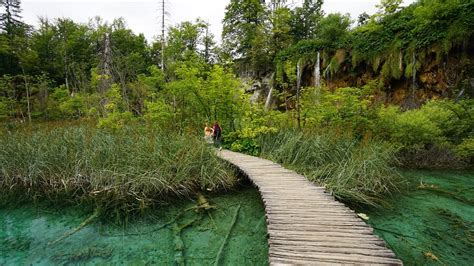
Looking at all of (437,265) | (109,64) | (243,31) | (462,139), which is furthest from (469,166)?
(243,31)

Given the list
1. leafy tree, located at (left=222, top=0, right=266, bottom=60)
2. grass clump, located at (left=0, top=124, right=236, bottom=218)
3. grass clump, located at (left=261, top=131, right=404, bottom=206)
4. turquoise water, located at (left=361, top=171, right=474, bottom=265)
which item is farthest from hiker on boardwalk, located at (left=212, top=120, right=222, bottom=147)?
leafy tree, located at (left=222, top=0, right=266, bottom=60)

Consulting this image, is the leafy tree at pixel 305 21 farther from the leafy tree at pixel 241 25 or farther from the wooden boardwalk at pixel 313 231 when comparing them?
the wooden boardwalk at pixel 313 231

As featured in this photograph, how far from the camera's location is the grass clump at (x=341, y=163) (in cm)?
476

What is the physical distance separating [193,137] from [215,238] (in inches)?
104

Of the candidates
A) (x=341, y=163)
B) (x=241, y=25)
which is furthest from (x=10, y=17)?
(x=341, y=163)

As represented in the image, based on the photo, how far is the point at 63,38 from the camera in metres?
24.3

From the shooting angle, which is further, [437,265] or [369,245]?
[437,265]

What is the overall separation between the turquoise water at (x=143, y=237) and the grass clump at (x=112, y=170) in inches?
14.4

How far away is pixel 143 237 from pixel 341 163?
4.16m

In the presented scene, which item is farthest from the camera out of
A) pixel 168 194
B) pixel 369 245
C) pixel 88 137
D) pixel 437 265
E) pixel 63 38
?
pixel 63 38

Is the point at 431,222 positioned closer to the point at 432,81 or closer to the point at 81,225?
the point at 81,225

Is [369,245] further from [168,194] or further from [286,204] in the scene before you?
[168,194]

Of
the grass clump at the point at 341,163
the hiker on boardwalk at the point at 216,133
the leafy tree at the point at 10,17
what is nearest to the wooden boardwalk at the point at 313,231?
the grass clump at the point at 341,163

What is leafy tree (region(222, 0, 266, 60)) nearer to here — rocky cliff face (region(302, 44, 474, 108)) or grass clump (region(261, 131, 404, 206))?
rocky cliff face (region(302, 44, 474, 108))
